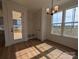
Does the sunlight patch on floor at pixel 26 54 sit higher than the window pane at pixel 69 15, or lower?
lower

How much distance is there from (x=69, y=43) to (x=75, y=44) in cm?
39

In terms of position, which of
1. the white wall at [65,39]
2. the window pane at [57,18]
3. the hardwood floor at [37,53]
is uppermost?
the window pane at [57,18]

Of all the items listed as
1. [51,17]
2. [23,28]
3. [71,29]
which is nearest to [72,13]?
[71,29]

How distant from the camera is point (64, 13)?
201 inches

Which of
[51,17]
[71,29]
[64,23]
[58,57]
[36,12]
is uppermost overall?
[36,12]

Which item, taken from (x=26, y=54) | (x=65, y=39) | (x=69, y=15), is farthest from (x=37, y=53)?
(x=69, y=15)

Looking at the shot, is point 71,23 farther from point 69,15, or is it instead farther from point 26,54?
point 26,54

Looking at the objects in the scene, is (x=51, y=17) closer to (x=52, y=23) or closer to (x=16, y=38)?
(x=52, y=23)

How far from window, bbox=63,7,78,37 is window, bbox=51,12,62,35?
0.56 metres

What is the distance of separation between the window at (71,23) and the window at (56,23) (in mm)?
563

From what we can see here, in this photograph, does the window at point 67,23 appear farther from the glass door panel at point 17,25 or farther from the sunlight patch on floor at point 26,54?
the glass door panel at point 17,25

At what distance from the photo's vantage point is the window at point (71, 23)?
4.48 m

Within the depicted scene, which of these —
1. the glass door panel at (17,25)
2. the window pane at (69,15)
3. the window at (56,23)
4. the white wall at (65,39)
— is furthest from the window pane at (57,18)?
the glass door panel at (17,25)

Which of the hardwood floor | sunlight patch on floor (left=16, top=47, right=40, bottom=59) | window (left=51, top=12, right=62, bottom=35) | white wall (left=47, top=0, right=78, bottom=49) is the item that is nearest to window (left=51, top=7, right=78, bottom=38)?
window (left=51, top=12, right=62, bottom=35)
